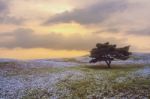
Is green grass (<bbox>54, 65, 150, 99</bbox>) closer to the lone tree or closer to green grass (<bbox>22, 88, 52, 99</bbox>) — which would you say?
green grass (<bbox>22, 88, 52, 99</bbox>)

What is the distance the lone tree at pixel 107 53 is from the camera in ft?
257

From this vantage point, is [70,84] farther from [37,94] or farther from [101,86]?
[37,94]

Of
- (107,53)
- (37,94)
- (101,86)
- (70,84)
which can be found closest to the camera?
(37,94)

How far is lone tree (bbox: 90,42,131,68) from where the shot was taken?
78.4m

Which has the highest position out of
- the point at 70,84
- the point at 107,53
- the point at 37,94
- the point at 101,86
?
the point at 107,53

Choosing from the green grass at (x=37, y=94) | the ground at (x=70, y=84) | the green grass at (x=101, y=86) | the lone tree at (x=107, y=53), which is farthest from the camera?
the lone tree at (x=107, y=53)

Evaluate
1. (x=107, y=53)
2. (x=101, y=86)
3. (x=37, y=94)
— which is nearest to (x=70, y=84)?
(x=101, y=86)

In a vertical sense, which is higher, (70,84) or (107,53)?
(107,53)

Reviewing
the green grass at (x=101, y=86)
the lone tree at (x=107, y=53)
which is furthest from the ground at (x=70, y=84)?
the lone tree at (x=107, y=53)

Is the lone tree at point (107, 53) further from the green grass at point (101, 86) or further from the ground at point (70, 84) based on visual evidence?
the green grass at point (101, 86)

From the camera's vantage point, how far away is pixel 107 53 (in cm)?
7850

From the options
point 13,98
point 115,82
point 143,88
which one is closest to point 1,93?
point 13,98

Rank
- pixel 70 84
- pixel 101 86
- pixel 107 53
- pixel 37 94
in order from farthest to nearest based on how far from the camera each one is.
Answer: pixel 107 53
pixel 70 84
pixel 101 86
pixel 37 94

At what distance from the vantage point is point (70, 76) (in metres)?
60.3
